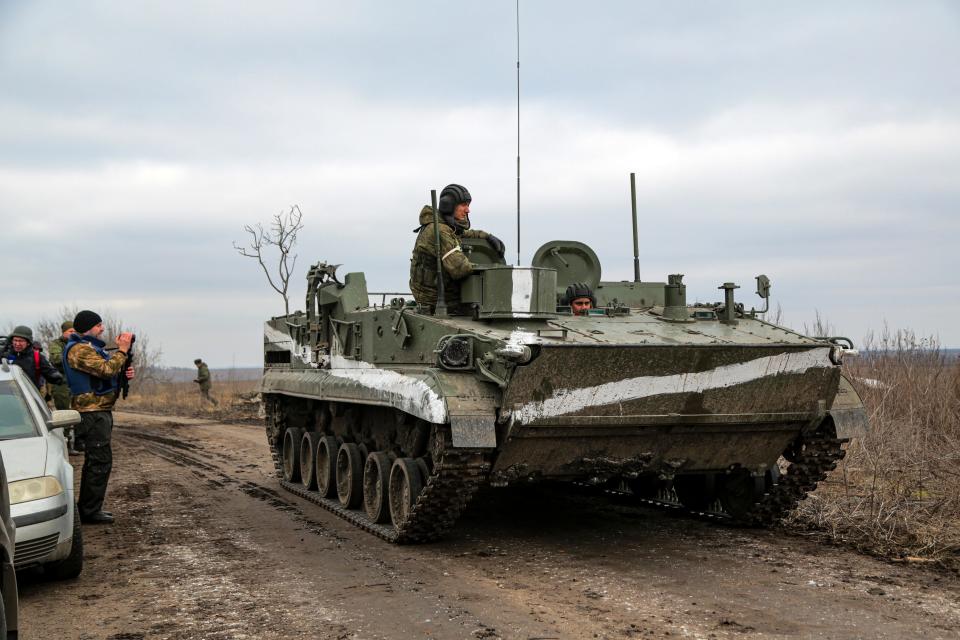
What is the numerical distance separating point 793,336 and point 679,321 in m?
0.87

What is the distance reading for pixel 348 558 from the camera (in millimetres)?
7582

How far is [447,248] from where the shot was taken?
866cm

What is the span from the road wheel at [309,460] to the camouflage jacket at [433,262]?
2879 mm

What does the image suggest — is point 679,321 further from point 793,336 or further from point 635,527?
point 635,527

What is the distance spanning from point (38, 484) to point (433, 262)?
145 inches

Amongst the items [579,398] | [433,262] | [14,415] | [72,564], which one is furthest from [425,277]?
[72,564]

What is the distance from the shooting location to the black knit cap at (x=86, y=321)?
9.11m

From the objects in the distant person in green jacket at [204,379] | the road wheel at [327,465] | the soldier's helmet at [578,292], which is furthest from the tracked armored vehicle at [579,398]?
the distant person in green jacket at [204,379]

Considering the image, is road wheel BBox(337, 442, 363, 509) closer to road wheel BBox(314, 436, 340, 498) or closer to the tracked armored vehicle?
the tracked armored vehicle

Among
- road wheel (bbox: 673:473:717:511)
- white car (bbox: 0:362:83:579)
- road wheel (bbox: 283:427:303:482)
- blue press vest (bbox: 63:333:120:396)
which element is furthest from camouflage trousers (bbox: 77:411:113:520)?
road wheel (bbox: 673:473:717:511)

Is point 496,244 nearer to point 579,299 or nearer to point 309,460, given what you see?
point 579,299

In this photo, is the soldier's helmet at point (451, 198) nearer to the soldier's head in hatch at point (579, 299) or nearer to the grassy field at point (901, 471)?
the soldier's head in hatch at point (579, 299)

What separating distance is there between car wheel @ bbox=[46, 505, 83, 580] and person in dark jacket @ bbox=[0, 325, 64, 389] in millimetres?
5458

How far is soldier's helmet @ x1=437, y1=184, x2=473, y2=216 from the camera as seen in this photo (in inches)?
361
